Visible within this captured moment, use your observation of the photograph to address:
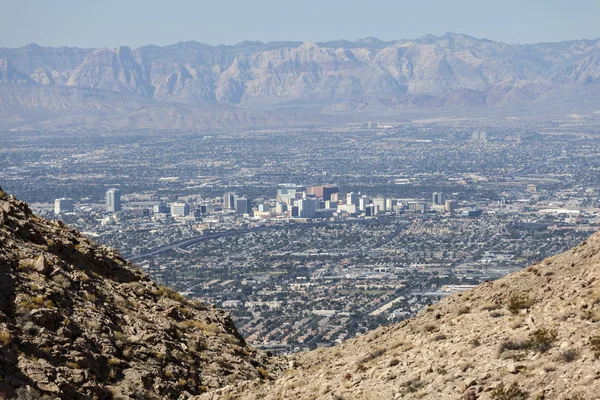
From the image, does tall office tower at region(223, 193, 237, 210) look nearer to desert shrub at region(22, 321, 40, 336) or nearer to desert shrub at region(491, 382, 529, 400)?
desert shrub at region(22, 321, 40, 336)

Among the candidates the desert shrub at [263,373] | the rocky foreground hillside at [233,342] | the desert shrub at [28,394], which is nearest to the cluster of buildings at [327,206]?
the rocky foreground hillside at [233,342]

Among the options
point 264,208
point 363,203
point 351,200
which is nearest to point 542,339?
point 264,208

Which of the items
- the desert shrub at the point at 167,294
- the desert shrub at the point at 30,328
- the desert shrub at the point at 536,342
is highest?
the desert shrub at the point at 536,342

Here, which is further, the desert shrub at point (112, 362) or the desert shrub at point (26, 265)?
the desert shrub at point (26, 265)

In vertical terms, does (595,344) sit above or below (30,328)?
above

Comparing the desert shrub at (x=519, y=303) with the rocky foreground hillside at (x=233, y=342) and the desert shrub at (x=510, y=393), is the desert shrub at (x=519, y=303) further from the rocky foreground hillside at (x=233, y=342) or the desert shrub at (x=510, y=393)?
the desert shrub at (x=510, y=393)

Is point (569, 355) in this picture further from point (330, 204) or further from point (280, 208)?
point (330, 204)

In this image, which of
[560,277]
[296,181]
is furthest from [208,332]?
[296,181]
